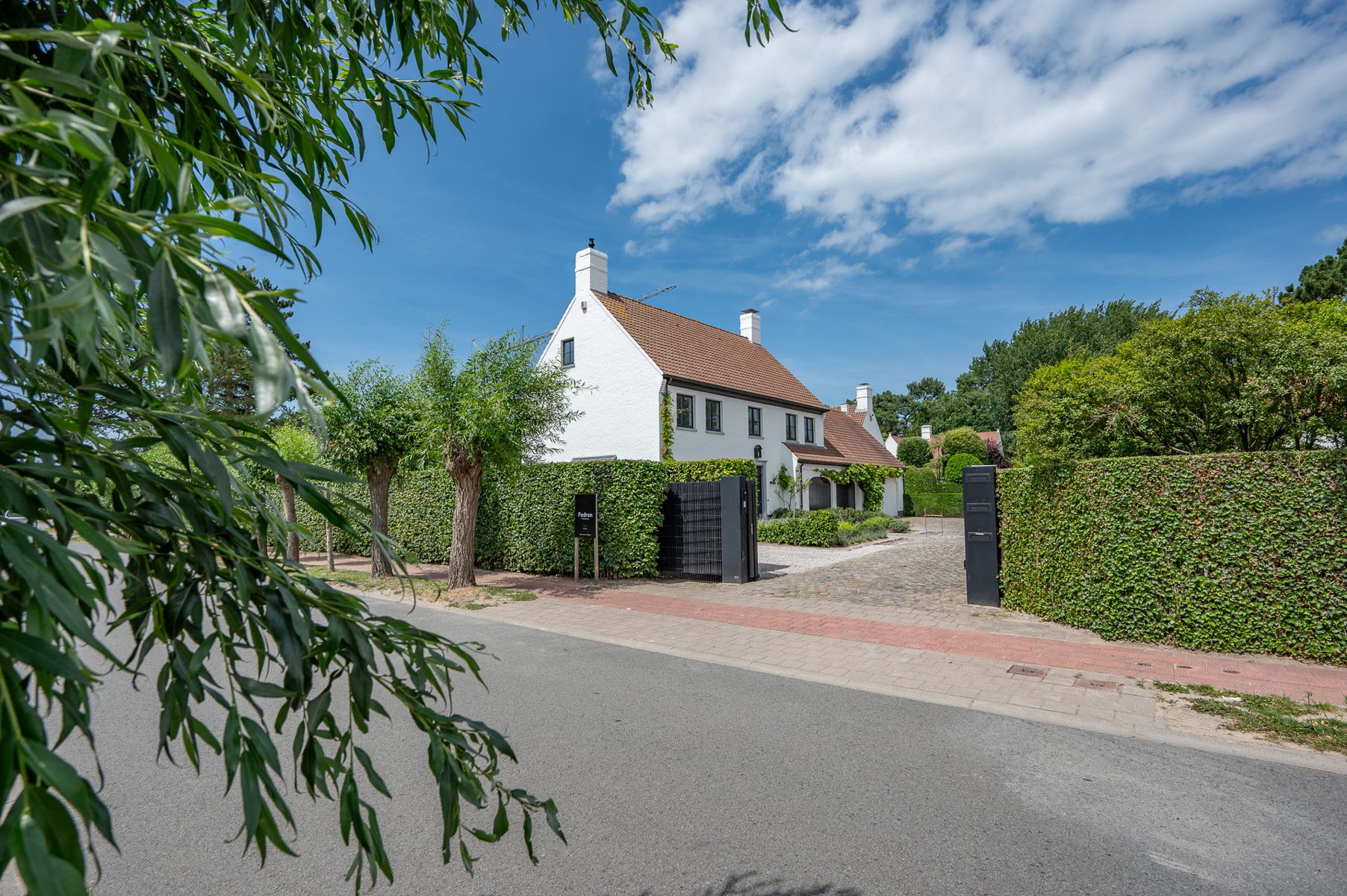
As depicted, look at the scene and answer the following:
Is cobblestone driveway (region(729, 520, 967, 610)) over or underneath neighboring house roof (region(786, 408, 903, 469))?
underneath

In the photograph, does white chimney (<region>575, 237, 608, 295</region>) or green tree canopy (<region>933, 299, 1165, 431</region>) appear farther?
green tree canopy (<region>933, 299, 1165, 431</region>)

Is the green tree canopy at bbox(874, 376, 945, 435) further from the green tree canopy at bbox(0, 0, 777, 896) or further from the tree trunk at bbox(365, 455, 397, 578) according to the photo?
the green tree canopy at bbox(0, 0, 777, 896)

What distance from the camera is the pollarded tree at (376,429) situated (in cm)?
1383

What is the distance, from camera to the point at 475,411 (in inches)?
502

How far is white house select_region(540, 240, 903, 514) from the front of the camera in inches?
949

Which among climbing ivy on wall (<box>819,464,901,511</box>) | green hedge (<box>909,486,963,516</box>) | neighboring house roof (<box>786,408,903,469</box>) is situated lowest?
green hedge (<box>909,486,963,516</box>)

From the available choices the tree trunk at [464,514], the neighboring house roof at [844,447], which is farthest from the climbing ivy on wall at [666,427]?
the tree trunk at [464,514]

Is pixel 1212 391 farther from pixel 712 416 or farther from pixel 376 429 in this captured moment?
pixel 712 416

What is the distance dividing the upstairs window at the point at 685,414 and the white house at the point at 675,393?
40 mm

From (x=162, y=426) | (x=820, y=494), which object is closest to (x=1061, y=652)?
(x=162, y=426)

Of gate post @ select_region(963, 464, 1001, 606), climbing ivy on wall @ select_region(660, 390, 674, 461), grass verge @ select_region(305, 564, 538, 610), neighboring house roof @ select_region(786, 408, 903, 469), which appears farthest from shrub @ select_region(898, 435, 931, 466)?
grass verge @ select_region(305, 564, 538, 610)

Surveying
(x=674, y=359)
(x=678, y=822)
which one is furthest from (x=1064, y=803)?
(x=674, y=359)

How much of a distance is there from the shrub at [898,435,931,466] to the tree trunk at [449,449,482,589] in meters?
37.5

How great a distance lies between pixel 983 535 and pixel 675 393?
48.8 feet
